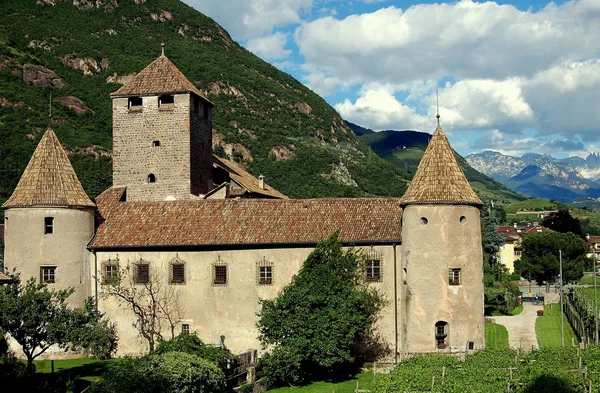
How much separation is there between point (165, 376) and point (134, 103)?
2407cm

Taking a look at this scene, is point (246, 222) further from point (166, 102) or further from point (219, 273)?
point (166, 102)

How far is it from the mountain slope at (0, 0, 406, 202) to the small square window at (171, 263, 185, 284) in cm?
4078

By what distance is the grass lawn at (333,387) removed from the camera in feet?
117

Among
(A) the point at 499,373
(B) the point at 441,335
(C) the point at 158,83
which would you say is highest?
(C) the point at 158,83

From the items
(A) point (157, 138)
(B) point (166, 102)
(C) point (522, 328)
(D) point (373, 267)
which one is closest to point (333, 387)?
(D) point (373, 267)

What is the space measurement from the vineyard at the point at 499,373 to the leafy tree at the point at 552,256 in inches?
1745

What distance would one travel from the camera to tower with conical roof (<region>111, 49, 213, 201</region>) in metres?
49.3

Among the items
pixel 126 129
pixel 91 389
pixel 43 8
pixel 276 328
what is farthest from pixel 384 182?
pixel 91 389

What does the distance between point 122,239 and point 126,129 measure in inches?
408

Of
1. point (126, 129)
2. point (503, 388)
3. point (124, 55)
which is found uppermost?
point (124, 55)

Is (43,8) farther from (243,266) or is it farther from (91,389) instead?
(91,389)

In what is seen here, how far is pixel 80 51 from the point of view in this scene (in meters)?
113

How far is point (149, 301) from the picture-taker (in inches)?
1635

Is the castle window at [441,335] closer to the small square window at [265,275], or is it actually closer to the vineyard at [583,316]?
the small square window at [265,275]
